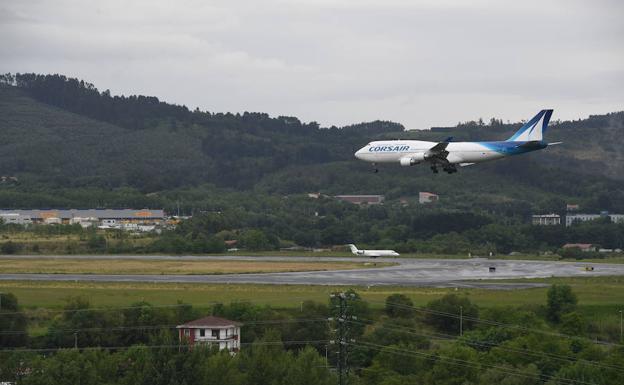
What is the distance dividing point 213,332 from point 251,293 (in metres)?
21.0

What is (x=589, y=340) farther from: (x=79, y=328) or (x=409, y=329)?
(x=79, y=328)

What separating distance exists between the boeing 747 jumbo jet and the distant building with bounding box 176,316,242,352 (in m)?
30.6

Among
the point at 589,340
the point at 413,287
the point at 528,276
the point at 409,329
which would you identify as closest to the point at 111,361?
the point at 409,329

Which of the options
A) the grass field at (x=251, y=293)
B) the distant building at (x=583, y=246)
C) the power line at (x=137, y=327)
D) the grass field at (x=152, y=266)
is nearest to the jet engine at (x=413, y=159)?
the grass field at (x=251, y=293)

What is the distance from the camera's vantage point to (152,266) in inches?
5384

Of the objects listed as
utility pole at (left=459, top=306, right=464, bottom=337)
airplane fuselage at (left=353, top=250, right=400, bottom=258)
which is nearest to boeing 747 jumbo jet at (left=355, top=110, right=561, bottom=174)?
utility pole at (left=459, top=306, right=464, bottom=337)

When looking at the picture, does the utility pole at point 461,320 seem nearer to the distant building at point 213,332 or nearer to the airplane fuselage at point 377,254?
the distant building at point 213,332

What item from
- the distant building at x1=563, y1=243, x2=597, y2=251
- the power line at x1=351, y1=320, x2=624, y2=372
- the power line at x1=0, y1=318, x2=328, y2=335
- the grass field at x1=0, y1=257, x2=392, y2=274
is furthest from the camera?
the distant building at x1=563, y1=243, x2=597, y2=251

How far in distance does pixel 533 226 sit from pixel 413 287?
8146 cm

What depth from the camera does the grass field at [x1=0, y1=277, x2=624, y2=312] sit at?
101625 mm

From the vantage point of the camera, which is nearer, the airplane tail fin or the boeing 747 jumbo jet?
the boeing 747 jumbo jet

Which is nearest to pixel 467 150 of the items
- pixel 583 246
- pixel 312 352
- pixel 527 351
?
pixel 527 351

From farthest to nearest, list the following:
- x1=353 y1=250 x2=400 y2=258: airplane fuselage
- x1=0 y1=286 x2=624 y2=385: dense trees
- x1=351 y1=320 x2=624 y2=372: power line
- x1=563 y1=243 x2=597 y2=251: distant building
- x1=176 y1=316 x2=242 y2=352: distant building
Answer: x1=563 y1=243 x2=597 y2=251: distant building
x1=353 y1=250 x2=400 y2=258: airplane fuselage
x1=176 y1=316 x2=242 y2=352: distant building
x1=351 y1=320 x2=624 y2=372: power line
x1=0 y1=286 x2=624 y2=385: dense trees

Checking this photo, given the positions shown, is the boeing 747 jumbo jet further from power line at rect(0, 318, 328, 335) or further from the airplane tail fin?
power line at rect(0, 318, 328, 335)
